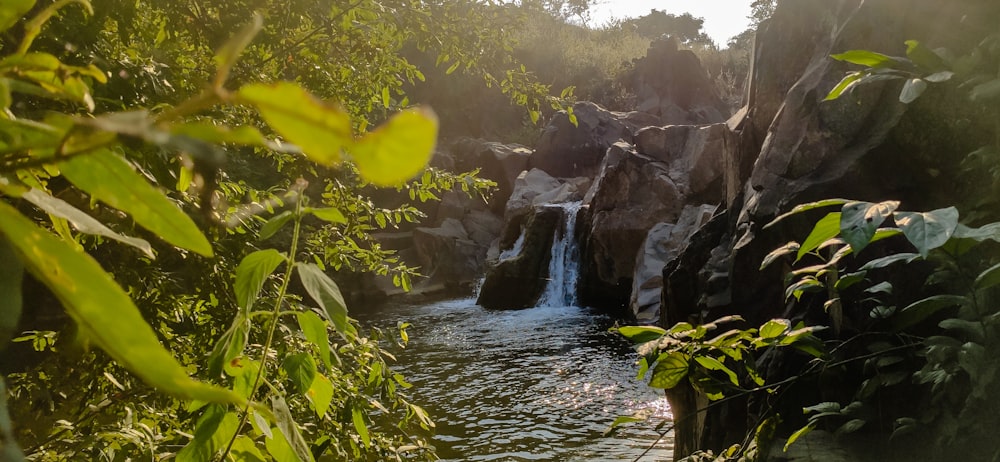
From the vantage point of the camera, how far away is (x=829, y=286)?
5.50ft

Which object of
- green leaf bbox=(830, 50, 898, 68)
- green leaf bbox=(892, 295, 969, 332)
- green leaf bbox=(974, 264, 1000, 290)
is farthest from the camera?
green leaf bbox=(830, 50, 898, 68)

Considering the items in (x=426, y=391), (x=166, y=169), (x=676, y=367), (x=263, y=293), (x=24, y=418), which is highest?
(x=166, y=169)

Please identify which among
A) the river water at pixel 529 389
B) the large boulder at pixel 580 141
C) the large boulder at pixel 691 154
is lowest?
the river water at pixel 529 389

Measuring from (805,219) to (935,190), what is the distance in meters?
0.77

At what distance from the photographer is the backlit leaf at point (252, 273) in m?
0.74

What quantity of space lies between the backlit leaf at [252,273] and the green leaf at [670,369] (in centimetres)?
109

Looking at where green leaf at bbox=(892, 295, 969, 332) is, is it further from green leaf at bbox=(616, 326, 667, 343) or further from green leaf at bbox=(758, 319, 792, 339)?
green leaf at bbox=(616, 326, 667, 343)

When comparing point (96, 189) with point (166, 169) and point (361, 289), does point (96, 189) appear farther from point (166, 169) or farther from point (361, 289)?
point (361, 289)

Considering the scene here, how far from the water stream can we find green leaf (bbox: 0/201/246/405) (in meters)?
4.09

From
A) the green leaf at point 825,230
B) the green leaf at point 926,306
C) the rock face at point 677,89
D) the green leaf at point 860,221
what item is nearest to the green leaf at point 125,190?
the green leaf at point 860,221

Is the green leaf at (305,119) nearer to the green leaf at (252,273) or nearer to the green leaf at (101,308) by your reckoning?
the green leaf at (101,308)

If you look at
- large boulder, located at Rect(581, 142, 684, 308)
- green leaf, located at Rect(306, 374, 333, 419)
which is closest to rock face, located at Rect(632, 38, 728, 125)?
large boulder, located at Rect(581, 142, 684, 308)

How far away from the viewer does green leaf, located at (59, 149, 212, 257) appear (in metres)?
0.35

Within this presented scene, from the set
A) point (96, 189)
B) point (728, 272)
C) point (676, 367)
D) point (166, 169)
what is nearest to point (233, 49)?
point (96, 189)
